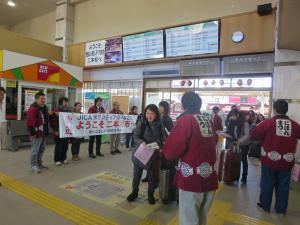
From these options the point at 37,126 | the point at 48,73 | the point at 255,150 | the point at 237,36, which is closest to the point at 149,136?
the point at 37,126

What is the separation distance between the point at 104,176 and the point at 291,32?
4223mm

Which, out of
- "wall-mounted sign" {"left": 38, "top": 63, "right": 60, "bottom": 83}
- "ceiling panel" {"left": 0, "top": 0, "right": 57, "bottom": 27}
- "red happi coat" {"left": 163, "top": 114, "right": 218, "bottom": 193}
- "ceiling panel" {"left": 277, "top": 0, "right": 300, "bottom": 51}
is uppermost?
"ceiling panel" {"left": 0, "top": 0, "right": 57, "bottom": 27}

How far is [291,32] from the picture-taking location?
3852 mm

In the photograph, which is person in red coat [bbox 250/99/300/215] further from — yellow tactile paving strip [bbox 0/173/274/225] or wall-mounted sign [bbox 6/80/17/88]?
wall-mounted sign [bbox 6/80/17/88]

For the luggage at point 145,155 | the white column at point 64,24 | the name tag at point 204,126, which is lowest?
the luggage at point 145,155

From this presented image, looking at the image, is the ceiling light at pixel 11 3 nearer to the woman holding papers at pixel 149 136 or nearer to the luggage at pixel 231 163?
the woman holding papers at pixel 149 136

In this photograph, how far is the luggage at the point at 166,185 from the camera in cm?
314

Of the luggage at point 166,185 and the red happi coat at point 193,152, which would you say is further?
the luggage at point 166,185

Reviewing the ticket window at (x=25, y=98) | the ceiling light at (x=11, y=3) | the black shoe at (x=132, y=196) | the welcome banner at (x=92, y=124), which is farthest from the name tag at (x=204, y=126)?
the ceiling light at (x=11, y=3)

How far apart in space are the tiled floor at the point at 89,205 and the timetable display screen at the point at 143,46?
3939mm

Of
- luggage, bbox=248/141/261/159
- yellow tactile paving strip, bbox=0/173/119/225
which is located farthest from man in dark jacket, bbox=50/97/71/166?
luggage, bbox=248/141/261/159

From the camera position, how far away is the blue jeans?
3.06 metres

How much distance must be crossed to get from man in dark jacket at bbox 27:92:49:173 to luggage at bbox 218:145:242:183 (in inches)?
138

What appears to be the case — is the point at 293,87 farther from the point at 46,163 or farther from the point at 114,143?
the point at 46,163
